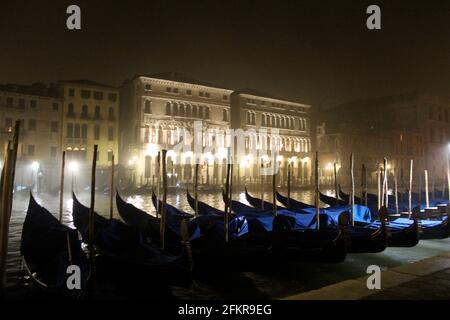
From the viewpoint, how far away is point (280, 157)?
34062 mm

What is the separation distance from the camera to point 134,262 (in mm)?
4781

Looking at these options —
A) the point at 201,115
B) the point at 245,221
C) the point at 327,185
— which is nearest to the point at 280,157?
the point at 327,185

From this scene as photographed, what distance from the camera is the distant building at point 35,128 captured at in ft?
80.0

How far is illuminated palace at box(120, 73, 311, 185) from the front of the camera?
90.8ft

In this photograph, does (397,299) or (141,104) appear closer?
(397,299)

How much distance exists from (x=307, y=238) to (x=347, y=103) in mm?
44801

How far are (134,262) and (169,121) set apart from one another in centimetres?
2451

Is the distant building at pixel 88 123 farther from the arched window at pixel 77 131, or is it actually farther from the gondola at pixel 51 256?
the gondola at pixel 51 256

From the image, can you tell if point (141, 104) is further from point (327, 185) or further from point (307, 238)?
point (307, 238)

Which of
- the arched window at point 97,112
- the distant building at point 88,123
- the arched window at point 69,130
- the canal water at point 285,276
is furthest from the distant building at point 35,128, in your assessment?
the canal water at point 285,276

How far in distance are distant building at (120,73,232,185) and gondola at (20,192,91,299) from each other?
66.8ft

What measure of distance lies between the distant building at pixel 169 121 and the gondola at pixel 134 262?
67.4 ft
